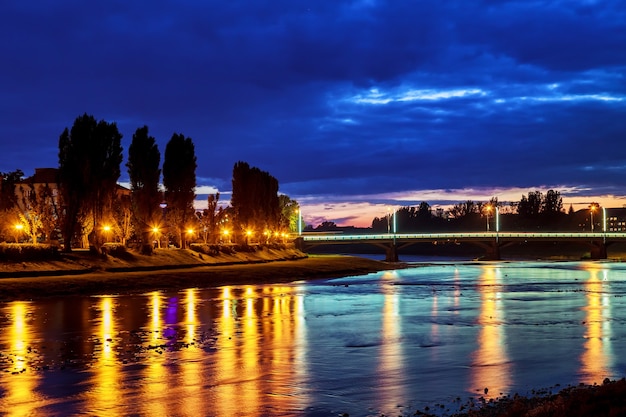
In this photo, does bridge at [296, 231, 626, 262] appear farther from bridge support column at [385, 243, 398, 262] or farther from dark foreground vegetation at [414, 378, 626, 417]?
dark foreground vegetation at [414, 378, 626, 417]

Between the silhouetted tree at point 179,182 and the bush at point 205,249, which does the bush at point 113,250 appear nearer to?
the silhouetted tree at point 179,182

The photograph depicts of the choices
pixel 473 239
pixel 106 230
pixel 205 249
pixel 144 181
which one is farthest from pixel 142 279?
pixel 473 239

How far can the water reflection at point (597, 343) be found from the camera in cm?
2028

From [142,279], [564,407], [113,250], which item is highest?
[113,250]

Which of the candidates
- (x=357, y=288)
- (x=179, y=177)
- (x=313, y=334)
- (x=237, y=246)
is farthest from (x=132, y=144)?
(x=313, y=334)

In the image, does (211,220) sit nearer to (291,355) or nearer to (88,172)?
(88,172)

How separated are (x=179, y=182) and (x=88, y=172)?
22.2 meters

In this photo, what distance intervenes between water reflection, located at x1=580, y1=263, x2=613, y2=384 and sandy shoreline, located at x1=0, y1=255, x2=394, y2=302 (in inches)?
1227

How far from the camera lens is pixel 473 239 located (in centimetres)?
16475

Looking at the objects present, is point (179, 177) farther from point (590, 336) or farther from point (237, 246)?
point (590, 336)

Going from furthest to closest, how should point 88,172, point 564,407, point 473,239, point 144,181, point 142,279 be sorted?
point 473,239, point 144,181, point 88,172, point 142,279, point 564,407

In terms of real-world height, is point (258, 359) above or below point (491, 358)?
above

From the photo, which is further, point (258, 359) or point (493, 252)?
point (493, 252)

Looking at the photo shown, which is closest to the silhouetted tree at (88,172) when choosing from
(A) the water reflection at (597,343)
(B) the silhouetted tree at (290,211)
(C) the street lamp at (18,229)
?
(C) the street lamp at (18,229)
